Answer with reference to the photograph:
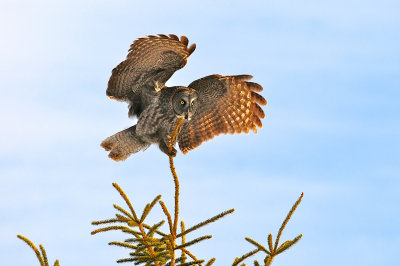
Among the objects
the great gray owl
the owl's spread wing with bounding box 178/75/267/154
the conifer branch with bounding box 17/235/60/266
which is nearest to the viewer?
the conifer branch with bounding box 17/235/60/266

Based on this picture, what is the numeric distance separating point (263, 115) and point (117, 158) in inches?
103

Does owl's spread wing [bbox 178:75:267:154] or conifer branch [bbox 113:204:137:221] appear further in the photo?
owl's spread wing [bbox 178:75:267:154]

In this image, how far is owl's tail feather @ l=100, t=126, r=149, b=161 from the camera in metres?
9.52

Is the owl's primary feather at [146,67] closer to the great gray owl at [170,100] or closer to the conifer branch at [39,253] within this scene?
the great gray owl at [170,100]

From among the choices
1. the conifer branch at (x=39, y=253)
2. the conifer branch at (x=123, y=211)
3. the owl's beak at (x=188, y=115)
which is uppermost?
the owl's beak at (x=188, y=115)

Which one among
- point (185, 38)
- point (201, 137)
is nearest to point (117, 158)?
point (201, 137)

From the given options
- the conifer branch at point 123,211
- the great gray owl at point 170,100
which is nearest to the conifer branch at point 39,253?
the conifer branch at point 123,211

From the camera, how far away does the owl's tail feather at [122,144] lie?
9.52m

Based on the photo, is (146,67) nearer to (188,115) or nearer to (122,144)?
(188,115)

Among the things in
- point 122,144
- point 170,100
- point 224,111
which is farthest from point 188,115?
point 122,144

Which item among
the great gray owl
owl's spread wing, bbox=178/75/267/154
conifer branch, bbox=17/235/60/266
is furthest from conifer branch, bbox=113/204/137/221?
owl's spread wing, bbox=178/75/267/154

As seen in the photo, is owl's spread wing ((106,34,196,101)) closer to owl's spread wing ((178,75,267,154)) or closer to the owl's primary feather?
the owl's primary feather

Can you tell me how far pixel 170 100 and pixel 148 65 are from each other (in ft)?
2.21

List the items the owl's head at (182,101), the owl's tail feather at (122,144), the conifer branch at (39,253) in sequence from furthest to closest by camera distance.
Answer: the owl's tail feather at (122,144), the owl's head at (182,101), the conifer branch at (39,253)
